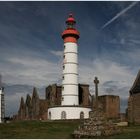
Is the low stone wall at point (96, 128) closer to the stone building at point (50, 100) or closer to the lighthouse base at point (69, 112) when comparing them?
the lighthouse base at point (69, 112)

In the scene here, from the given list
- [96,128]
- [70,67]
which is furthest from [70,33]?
[96,128]

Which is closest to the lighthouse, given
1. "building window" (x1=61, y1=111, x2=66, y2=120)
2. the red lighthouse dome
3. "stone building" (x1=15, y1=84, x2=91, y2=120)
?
the red lighthouse dome

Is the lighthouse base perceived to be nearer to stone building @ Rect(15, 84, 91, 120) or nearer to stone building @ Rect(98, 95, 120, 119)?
stone building @ Rect(98, 95, 120, 119)

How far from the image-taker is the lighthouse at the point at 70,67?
2083 inches

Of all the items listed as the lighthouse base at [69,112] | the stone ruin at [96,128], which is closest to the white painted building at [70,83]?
the lighthouse base at [69,112]

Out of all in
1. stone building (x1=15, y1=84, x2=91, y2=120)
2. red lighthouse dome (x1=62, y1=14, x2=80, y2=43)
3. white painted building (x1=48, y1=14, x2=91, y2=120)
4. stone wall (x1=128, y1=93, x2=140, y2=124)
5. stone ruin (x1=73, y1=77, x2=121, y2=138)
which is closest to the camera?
stone ruin (x1=73, y1=77, x2=121, y2=138)

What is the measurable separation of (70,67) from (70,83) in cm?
241

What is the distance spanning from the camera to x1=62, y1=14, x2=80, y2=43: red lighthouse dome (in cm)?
5431

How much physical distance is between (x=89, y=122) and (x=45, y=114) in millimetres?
29312

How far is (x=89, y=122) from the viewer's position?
28953mm

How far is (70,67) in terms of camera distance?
2099 inches

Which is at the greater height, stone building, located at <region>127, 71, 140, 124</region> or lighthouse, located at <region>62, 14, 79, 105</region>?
lighthouse, located at <region>62, 14, 79, 105</region>

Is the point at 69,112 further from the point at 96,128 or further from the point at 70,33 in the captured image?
the point at 96,128

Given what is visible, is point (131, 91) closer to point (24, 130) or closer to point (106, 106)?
point (106, 106)
